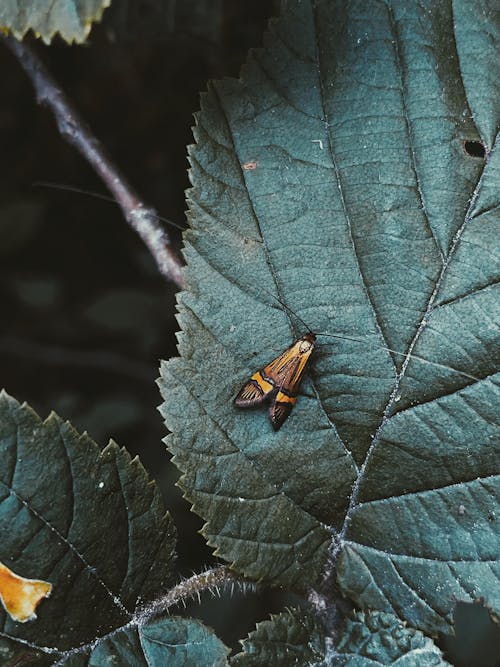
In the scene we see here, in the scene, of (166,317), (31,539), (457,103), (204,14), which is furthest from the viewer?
(166,317)

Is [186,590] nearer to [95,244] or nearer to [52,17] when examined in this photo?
[52,17]

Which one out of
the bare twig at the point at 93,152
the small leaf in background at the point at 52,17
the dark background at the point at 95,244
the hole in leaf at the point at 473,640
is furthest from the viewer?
the dark background at the point at 95,244

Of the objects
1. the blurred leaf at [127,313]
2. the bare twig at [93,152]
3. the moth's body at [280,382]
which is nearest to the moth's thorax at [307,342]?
Result: the moth's body at [280,382]

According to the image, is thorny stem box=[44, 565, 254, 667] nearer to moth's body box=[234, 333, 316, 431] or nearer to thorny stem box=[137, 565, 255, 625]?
thorny stem box=[137, 565, 255, 625]

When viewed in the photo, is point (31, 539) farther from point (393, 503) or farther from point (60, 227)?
point (60, 227)

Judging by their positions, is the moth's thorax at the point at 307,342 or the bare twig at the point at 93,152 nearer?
the moth's thorax at the point at 307,342

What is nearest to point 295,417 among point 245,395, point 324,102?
point 245,395

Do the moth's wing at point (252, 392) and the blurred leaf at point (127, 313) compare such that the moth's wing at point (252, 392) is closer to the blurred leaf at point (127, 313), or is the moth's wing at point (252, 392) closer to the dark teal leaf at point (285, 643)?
the dark teal leaf at point (285, 643)
